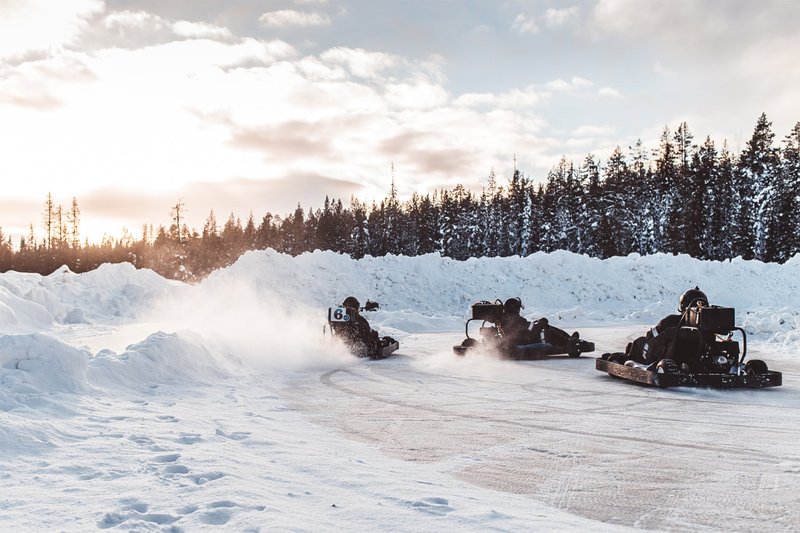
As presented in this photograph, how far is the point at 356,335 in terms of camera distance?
16312 mm

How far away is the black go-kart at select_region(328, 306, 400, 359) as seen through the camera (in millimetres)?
16219

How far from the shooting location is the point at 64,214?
381 feet

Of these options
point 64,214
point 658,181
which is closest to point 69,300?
point 658,181

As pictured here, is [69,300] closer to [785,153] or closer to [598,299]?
[598,299]

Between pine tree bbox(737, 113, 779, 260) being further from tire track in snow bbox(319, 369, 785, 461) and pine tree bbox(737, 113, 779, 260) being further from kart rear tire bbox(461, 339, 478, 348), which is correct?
tire track in snow bbox(319, 369, 785, 461)

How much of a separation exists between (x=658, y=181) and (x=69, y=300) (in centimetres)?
6356

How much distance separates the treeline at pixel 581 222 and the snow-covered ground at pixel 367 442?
4845 centimetres

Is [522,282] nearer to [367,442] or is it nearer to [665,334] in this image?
[665,334]

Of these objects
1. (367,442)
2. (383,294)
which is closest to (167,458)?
(367,442)

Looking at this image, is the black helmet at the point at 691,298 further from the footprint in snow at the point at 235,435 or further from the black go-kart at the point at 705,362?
the footprint in snow at the point at 235,435

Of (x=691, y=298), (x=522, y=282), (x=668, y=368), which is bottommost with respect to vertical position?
(x=668, y=368)

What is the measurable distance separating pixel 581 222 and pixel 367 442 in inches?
2739

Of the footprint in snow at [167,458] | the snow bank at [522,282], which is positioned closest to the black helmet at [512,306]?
the footprint in snow at [167,458]

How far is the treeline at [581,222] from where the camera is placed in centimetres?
6078
